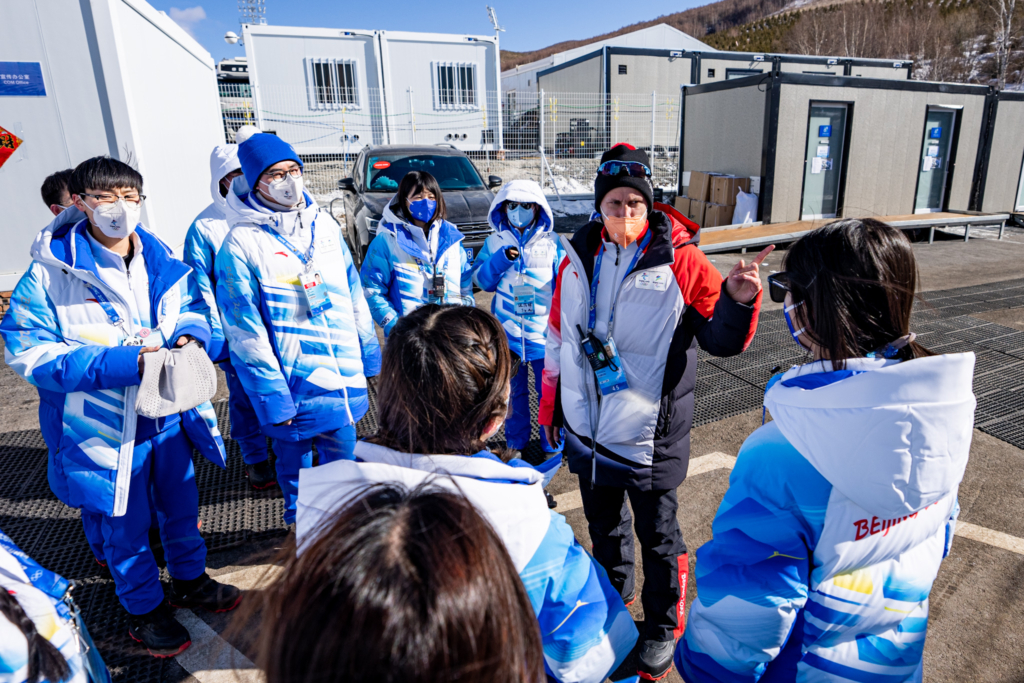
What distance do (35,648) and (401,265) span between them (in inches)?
114

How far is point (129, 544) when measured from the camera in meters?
2.43

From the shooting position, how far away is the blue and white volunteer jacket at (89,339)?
7.20 feet

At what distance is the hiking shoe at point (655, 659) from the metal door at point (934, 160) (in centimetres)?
1398

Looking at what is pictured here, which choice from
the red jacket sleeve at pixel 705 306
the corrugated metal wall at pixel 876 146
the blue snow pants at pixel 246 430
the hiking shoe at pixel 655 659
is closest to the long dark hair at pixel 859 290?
the red jacket sleeve at pixel 705 306

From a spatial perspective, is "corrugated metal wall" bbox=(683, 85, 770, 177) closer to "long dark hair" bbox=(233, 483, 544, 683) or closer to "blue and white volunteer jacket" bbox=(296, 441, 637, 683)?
"blue and white volunteer jacket" bbox=(296, 441, 637, 683)

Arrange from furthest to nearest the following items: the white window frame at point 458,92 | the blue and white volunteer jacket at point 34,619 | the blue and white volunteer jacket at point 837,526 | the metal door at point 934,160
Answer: the white window frame at point 458,92 → the metal door at point 934,160 → the blue and white volunteer jacket at point 837,526 → the blue and white volunteer jacket at point 34,619

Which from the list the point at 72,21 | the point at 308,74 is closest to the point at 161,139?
the point at 72,21

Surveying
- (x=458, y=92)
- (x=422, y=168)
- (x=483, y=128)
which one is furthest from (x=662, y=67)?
(x=422, y=168)

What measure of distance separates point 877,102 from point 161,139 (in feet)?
41.7

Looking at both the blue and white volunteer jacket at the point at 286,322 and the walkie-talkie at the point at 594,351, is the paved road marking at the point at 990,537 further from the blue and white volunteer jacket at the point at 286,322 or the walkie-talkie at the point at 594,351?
the blue and white volunteer jacket at the point at 286,322

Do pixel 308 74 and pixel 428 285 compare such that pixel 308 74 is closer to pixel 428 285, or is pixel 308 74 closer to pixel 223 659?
pixel 428 285

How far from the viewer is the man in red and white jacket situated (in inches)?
88.2

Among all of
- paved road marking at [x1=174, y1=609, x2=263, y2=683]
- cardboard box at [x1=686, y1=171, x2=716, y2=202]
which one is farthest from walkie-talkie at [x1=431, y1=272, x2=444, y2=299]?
cardboard box at [x1=686, y1=171, x2=716, y2=202]

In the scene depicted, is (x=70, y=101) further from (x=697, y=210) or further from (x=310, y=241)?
(x=697, y=210)
